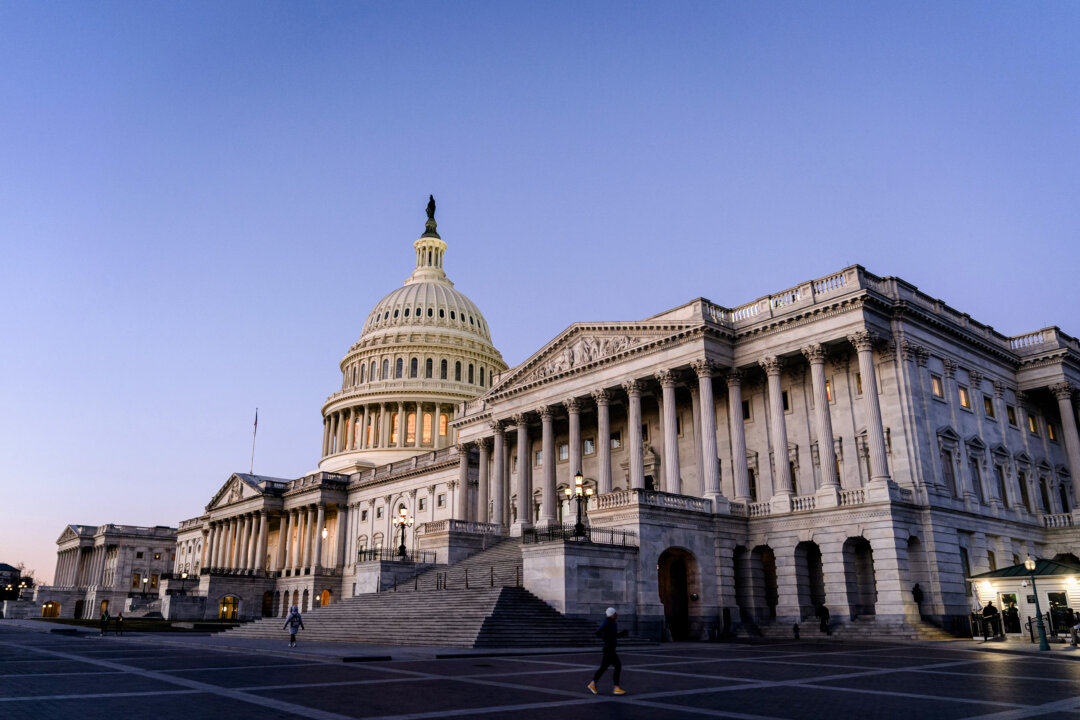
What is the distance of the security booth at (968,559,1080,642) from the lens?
1320 inches

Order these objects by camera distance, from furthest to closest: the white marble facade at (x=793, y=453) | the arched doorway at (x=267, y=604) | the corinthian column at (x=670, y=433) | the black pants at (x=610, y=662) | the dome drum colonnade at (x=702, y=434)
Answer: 1. the arched doorway at (x=267, y=604)
2. the corinthian column at (x=670, y=433)
3. the dome drum colonnade at (x=702, y=434)
4. the white marble facade at (x=793, y=453)
5. the black pants at (x=610, y=662)

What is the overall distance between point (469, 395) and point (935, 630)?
274 feet

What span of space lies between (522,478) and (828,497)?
2250 centimetres

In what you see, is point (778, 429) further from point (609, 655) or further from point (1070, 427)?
point (609, 655)

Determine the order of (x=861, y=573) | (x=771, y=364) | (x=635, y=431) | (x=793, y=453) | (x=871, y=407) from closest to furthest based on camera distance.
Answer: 1. (x=871, y=407)
2. (x=861, y=573)
3. (x=771, y=364)
4. (x=793, y=453)
5. (x=635, y=431)

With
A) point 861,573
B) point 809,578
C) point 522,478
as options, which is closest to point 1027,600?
point 861,573

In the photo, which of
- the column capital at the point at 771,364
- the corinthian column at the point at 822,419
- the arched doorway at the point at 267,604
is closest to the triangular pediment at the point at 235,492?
the arched doorway at the point at 267,604

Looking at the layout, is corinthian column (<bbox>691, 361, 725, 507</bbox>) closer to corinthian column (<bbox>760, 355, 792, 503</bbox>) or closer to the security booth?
corinthian column (<bbox>760, 355, 792, 503</bbox>)

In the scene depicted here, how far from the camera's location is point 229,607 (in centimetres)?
9175

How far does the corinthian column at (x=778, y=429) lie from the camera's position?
4328cm

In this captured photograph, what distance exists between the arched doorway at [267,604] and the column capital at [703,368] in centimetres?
6946

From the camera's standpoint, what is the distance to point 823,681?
18.5m

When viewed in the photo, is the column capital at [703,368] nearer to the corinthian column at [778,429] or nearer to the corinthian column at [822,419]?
the corinthian column at [778,429]

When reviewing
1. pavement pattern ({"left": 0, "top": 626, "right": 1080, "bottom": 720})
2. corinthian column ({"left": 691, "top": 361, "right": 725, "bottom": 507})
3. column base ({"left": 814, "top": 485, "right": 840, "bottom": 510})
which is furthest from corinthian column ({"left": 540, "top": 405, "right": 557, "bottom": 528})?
pavement pattern ({"left": 0, "top": 626, "right": 1080, "bottom": 720})
